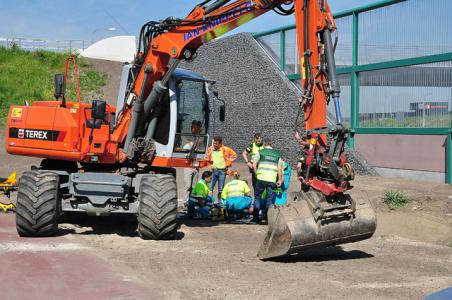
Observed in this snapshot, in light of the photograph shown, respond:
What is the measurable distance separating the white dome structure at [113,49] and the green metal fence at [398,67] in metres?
24.9

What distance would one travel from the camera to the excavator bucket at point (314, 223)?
27.5 feet

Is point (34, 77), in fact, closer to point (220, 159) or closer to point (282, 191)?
point (220, 159)

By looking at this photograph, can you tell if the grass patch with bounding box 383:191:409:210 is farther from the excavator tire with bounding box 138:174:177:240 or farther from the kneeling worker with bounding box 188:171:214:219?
the excavator tire with bounding box 138:174:177:240

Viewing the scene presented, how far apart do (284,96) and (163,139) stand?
10.9m

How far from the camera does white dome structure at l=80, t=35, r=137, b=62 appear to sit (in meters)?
42.1

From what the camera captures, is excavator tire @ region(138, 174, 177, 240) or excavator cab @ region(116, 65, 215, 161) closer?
excavator tire @ region(138, 174, 177, 240)

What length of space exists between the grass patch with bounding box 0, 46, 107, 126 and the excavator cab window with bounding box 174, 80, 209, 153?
20715mm

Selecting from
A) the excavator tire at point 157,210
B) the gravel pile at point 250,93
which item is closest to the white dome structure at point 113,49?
the gravel pile at point 250,93

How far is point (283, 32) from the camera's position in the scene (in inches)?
883

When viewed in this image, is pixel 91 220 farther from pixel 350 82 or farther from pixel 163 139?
pixel 350 82

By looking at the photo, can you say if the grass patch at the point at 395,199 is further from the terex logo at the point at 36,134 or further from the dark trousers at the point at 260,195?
the terex logo at the point at 36,134

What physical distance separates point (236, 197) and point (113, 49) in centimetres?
3118

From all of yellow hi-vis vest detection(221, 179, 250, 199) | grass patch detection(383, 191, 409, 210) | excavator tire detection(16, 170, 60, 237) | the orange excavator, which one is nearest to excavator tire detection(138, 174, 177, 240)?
the orange excavator

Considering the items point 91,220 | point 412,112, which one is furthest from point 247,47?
point 91,220
